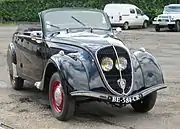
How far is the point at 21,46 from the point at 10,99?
3.73ft

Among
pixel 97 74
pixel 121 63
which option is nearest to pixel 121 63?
pixel 121 63

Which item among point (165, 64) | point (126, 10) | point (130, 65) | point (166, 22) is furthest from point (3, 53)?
point (126, 10)

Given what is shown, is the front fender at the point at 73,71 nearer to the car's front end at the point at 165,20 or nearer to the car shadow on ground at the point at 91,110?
the car shadow on ground at the point at 91,110

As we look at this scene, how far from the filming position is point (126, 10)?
37.6 meters

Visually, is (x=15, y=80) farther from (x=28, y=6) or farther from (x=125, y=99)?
(x=28, y=6)

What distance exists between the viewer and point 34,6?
41531 millimetres

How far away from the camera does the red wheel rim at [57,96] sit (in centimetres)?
797

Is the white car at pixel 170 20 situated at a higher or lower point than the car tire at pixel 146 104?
lower

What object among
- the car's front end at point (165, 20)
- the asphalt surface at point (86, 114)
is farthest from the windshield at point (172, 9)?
the asphalt surface at point (86, 114)

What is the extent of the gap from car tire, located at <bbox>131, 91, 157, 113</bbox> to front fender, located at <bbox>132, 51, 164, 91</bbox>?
31 cm

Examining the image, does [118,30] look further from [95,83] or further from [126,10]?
[126,10]

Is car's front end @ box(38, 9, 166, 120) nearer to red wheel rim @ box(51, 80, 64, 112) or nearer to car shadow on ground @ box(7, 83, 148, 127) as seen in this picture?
red wheel rim @ box(51, 80, 64, 112)

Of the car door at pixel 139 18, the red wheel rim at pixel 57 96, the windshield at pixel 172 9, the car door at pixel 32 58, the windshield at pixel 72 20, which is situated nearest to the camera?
the red wheel rim at pixel 57 96

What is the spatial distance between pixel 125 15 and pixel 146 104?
95.3 ft
